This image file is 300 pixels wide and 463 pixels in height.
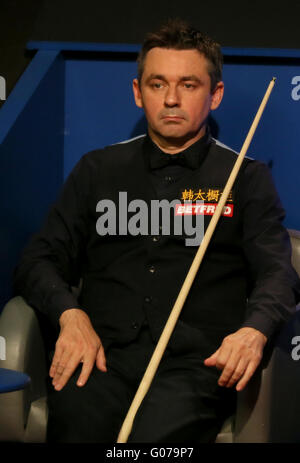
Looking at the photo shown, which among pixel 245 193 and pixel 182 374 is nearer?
pixel 182 374

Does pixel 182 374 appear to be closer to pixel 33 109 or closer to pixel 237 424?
pixel 237 424

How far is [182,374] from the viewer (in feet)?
5.87

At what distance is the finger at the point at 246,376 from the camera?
5.40ft

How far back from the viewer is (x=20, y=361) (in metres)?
1.77

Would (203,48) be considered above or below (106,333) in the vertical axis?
above

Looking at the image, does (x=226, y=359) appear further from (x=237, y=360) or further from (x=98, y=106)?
(x=98, y=106)

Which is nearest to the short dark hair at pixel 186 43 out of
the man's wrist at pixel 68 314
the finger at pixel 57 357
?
the man's wrist at pixel 68 314

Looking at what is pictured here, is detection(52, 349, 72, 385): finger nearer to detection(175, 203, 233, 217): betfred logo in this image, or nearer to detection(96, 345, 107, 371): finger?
detection(96, 345, 107, 371): finger

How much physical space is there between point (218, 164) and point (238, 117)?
0.37 meters

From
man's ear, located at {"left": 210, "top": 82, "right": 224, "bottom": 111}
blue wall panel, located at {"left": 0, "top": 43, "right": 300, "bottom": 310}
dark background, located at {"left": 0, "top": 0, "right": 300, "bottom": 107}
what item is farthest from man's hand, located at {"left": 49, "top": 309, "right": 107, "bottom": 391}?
dark background, located at {"left": 0, "top": 0, "right": 300, "bottom": 107}

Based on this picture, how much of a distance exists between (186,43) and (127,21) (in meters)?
0.49

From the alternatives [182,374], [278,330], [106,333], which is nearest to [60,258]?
[106,333]

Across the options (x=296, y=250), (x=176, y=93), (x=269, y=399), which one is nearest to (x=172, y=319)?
(x=269, y=399)

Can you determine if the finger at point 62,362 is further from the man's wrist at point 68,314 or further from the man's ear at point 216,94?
the man's ear at point 216,94
